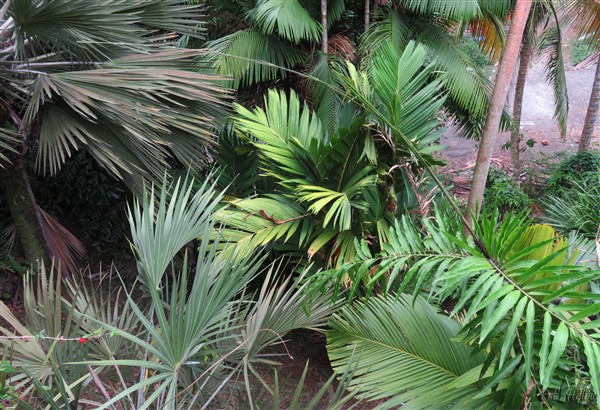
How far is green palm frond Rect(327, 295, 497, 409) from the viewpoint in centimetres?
207

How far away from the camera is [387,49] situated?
11.3 ft

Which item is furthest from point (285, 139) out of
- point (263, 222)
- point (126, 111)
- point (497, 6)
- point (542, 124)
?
point (542, 124)

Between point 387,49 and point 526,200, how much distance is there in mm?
4024

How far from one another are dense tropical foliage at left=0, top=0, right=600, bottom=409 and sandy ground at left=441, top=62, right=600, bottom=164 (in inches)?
135

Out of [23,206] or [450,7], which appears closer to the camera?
[23,206]

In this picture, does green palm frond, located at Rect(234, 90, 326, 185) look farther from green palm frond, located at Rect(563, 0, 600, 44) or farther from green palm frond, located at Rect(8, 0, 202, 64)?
green palm frond, located at Rect(563, 0, 600, 44)

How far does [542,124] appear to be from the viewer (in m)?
10.0

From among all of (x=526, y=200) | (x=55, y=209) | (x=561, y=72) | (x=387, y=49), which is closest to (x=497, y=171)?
(x=526, y=200)

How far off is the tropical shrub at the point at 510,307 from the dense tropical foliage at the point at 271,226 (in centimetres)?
1

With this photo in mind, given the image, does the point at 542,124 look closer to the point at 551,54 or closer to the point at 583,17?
the point at 551,54

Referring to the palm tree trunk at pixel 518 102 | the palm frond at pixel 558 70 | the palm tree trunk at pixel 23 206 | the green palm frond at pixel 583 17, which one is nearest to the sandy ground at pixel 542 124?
the palm tree trunk at pixel 518 102

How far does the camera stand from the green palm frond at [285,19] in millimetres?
4172

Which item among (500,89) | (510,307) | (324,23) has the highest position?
(324,23)

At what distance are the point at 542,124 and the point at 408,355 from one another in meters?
9.08
